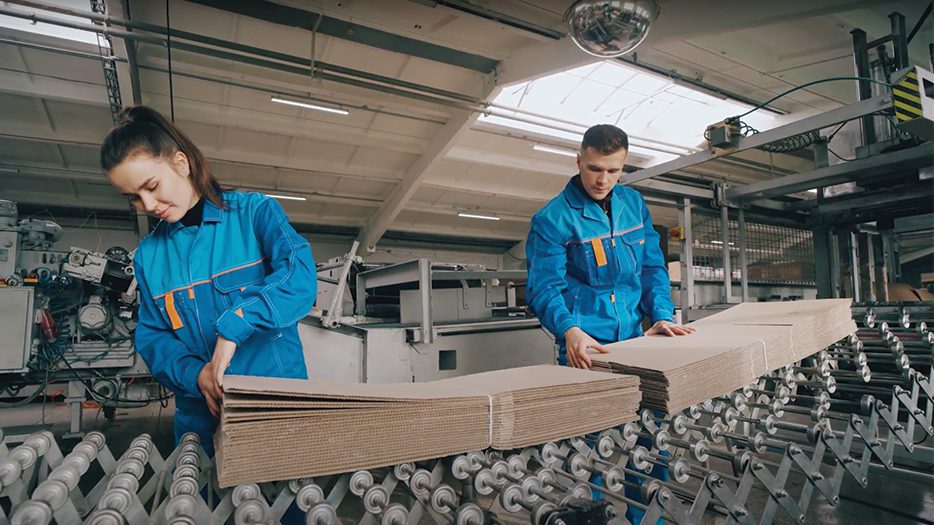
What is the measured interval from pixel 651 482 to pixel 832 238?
3.48 meters

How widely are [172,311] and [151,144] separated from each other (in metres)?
0.40

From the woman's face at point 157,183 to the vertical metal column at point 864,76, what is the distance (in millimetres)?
3880

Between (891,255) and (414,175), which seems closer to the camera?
(891,255)

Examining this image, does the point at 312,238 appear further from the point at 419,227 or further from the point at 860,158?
the point at 860,158

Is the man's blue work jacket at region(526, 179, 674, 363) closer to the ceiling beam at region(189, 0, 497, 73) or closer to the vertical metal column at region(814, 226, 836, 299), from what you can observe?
the vertical metal column at region(814, 226, 836, 299)

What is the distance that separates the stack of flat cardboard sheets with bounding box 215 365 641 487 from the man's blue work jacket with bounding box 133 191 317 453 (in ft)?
1.49

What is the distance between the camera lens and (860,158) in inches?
109

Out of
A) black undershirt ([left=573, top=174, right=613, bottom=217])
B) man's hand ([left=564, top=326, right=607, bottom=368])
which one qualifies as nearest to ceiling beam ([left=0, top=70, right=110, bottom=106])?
black undershirt ([left=573, top=174, right=613, bottom=217])

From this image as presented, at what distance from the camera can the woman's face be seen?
106 centimetres

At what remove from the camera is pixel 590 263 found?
1680 millimetres

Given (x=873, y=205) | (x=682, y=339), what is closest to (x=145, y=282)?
(x=682, y=339)

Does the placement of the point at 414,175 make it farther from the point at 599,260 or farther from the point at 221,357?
the point at 221,357

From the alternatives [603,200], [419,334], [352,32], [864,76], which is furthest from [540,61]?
[603,200]

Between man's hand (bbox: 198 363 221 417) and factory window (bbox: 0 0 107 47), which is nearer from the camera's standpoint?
man's hand (bbox: 198 363 221 417)
